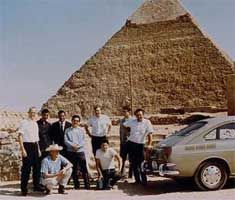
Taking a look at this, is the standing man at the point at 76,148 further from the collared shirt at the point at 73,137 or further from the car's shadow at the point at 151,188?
the car's shadow at the point at 151,188

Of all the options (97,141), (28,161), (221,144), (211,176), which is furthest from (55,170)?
(221,144)

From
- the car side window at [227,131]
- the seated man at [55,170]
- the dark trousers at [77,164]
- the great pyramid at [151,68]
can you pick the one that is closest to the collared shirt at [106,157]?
the dark trousers at [77,164]

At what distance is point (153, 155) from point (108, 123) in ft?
3.25

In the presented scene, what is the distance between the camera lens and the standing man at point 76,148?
370 inches

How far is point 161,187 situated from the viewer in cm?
948

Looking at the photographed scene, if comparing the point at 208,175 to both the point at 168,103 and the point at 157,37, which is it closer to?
the point at 168,103

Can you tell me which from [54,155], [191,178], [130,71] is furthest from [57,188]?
[130,71]

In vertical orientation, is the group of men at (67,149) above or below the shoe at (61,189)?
above

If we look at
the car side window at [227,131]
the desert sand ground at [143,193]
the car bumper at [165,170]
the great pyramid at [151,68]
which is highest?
the great pyramid at [151,68]

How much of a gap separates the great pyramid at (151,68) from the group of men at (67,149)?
73151 mm

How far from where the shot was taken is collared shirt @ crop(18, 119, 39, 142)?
909 centimetres

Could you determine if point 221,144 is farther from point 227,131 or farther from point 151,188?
point 151,188

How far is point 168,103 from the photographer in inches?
3319

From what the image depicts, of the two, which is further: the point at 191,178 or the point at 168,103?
the point at 168,103
